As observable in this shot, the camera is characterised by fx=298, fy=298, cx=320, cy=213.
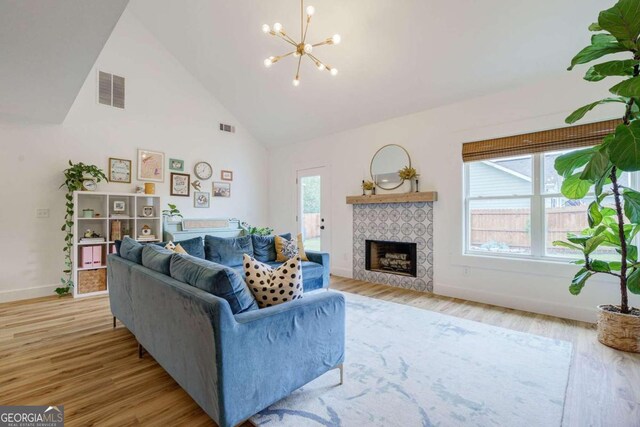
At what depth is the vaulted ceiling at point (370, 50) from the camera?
2.99 meters

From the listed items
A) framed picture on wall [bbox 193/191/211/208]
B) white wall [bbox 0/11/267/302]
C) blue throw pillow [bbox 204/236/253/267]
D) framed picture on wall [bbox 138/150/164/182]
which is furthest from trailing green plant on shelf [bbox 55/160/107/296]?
blue throw pillow [bbox 204/236/253/267]

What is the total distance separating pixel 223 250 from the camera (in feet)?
13.0

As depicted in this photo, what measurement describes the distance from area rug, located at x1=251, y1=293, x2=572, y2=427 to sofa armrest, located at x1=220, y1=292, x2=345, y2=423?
0.19 m

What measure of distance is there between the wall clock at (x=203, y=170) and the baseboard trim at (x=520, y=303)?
450 cm

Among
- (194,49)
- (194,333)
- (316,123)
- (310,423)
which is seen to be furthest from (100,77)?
(310,423)

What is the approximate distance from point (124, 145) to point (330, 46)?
361 cm

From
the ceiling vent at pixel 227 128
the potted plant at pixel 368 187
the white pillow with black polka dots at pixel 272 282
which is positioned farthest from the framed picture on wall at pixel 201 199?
the white pillow with black polka dots at pixel 272 282

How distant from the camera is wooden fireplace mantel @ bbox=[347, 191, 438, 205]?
4.22 meters

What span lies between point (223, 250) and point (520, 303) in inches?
147

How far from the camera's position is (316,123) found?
217 inches

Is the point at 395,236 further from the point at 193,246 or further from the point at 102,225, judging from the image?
the point at 102,225

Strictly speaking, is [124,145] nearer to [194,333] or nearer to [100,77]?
[100,77]

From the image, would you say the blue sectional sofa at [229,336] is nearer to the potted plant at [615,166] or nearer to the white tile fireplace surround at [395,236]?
the potted plant at [615,166]

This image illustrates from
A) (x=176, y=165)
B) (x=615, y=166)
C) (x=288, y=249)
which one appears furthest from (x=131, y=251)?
(x=615, y=166)
